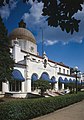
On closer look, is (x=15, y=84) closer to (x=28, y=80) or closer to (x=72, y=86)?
(x=28, y=80)

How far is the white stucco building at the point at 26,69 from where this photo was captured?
36469 mm

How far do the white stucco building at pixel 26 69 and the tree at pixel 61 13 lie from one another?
86.9 ft

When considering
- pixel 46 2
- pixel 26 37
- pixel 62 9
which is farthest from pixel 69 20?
pixel 26 37

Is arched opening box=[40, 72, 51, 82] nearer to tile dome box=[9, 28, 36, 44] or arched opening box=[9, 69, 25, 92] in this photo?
arched opening box=[9, 69, 25, 92]

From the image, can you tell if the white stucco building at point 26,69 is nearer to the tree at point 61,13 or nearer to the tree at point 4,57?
the tree at point 4,57

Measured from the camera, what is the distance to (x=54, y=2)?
4.30 metres

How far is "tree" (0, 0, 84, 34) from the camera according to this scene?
4.30 metres

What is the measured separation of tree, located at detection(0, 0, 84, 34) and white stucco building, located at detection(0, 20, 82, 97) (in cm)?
2650

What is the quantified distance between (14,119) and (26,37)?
39.5m

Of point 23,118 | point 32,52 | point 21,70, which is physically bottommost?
point 23,118

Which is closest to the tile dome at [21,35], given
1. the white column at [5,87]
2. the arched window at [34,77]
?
the arched window at [34,77]

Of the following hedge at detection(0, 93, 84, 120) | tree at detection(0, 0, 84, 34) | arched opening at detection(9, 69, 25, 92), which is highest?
tree at detection(0, 0, 84, 34)

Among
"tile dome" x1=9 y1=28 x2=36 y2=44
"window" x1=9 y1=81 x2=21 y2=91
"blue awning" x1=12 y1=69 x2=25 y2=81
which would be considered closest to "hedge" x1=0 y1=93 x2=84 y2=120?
"blue awning" x1=12 y1=69 x2=25 y2=81

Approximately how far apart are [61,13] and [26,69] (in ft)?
115
